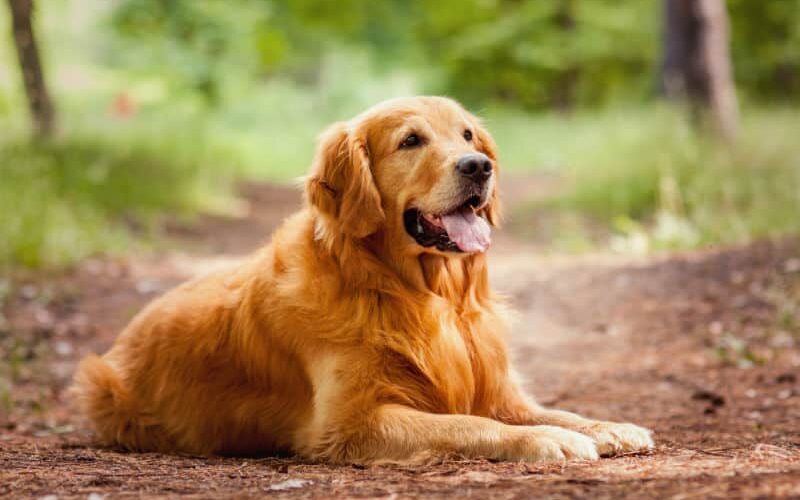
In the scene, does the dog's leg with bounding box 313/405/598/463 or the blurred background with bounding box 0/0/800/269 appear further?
the blurred background with bounding box 0/0/800/269

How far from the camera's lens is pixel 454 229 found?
356cm

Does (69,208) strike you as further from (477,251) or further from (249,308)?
(477,251)

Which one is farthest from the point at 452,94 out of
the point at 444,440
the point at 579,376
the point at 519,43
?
the point at 444,440

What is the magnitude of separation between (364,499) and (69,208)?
22.9 feet

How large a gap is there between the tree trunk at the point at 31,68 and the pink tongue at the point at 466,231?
22.1 ft

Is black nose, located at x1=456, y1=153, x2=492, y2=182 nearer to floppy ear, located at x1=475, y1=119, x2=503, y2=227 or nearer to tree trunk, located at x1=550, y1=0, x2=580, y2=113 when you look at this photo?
floppy ear, located at x1=475, y1=119, x2=503, y2=227

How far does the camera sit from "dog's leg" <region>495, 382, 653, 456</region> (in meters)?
3.25

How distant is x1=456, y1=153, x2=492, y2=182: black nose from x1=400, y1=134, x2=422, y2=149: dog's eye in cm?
26

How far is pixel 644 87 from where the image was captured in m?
27.3

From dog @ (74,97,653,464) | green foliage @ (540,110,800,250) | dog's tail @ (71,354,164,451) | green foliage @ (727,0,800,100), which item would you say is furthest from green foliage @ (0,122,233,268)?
green foliage @ (727,0,800,100)

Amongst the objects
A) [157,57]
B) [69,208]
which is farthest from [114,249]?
[157,57]

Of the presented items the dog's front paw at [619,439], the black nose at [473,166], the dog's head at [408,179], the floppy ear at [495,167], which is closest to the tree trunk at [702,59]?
the floppy ear at [495,167]

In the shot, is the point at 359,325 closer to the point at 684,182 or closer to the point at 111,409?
the point at 111,409

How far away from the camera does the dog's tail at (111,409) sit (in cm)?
398
